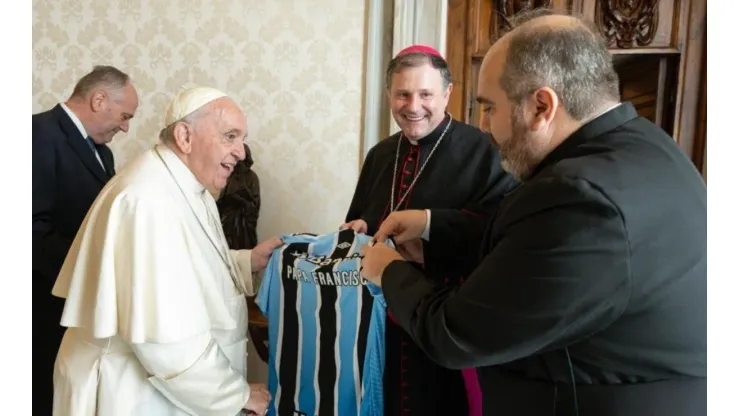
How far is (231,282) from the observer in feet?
5.70

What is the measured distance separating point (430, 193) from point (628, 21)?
1.47 m

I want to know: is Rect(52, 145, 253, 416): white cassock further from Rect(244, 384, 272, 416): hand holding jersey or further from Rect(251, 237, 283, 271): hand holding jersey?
Rect(251, 237, 283, 271): hand holding jersey

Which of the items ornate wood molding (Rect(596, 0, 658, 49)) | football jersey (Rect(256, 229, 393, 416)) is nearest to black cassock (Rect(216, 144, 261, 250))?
football jersey (Rect(256, 229, 393, 416))

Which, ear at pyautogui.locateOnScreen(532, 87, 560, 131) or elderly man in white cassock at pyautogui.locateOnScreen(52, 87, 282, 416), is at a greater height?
ear at pyautogui.locateOnScreen(532, 87, 560, 131)

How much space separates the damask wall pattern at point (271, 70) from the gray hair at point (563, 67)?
86.0 inches

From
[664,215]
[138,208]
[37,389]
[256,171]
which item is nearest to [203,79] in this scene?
[256,171]

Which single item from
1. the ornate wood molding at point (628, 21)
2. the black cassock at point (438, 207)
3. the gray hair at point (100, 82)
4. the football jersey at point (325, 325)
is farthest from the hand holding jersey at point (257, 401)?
the ornate wood molding at point (628, 21)

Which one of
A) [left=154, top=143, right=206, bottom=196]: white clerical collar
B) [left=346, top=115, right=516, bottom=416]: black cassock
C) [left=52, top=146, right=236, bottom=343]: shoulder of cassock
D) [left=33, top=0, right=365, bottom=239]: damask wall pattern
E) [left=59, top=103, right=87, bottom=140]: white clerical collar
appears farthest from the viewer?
[left=33, top=0, right=365, bottom=239]: damask wall pattern

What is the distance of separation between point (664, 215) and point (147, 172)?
125 centimetres

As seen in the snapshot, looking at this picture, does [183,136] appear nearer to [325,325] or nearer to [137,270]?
[137,270]

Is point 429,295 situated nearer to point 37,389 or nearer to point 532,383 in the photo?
point 532,383

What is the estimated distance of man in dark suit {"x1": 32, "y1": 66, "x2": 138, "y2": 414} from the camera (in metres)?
2.28

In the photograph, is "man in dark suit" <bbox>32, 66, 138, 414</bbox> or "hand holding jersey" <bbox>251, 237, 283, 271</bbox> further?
"man in dark suit" <bbox>32, 66, 138, 414</bbox>

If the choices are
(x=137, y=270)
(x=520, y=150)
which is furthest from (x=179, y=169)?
(x=520, y=150)
